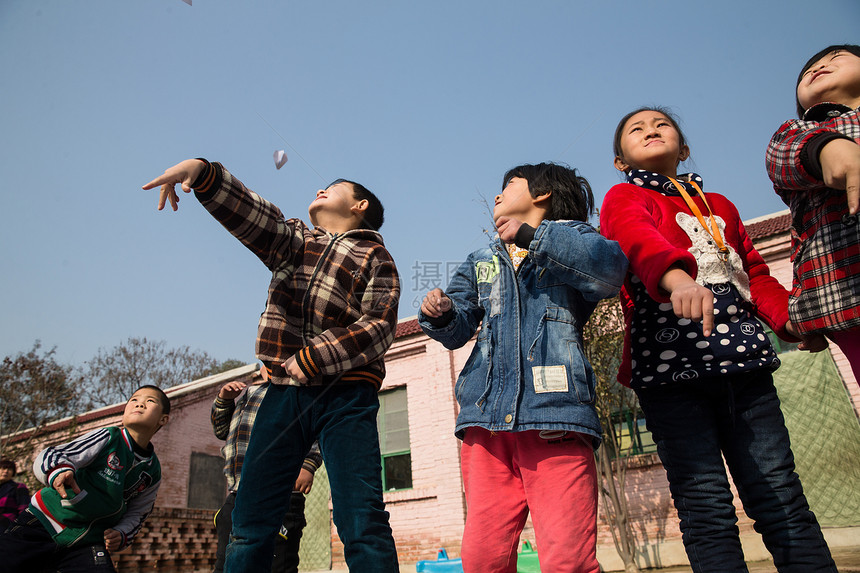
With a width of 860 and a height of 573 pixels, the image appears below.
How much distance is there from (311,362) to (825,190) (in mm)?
1904

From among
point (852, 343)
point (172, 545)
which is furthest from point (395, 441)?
point (852, 343)

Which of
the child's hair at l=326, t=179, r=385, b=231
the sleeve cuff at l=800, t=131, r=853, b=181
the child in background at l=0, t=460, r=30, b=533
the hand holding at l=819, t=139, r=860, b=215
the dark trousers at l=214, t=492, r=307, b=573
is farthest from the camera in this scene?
the child in background at l=0, t=460, r=30, b=533

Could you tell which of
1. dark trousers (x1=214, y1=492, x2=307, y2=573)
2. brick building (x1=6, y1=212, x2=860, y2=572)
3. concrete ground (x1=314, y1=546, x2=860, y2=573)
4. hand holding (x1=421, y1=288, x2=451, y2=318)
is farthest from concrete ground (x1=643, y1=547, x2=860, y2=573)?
hand holding (x1=421, y1=288, x2=451, y2=318)

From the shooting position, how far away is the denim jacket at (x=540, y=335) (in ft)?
6.27

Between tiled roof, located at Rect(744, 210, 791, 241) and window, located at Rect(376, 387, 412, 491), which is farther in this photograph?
window, located at Rect(376, 387, 412, 491)

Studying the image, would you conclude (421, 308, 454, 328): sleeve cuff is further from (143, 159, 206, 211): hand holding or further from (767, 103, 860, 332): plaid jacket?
(767, 103, 860, 332): plaid jacket

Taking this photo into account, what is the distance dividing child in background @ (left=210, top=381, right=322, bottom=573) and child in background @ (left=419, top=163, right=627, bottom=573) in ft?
5.05

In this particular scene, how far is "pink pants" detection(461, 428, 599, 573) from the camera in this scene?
5.76 ft

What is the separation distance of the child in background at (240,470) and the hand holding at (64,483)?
859mm

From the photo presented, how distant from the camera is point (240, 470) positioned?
331cm

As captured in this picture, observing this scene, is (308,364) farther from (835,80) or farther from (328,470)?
(835,80)

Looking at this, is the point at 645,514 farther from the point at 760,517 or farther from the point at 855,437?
the point at 760,517

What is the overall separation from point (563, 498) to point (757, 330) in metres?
0.94

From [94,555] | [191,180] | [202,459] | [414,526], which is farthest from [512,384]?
[202,459]
